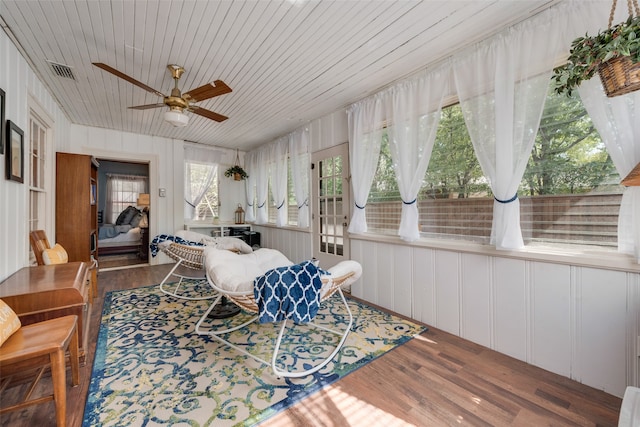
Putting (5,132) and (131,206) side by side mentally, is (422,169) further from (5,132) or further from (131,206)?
(131,206)

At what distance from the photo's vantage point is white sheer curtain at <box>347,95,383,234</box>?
3031 mm

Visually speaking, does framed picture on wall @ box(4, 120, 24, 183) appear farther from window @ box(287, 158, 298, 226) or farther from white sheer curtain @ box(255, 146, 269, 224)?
white sheer curtain @ box(255, 146, 269, 224)

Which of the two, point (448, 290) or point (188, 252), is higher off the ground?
point (188, 252)

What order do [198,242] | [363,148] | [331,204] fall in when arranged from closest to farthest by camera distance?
[363,148]
[198,242]
[331,204]

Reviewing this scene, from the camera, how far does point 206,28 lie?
6.71 ft

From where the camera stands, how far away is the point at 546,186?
6.29ft

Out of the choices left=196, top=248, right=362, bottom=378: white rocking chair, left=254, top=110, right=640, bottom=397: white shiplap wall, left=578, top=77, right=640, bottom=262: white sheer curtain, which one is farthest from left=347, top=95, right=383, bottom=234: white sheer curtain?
left=578, top=77, right=640, bottom=262: white sheer curtain

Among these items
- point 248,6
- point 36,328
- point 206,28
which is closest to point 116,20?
point 206,28

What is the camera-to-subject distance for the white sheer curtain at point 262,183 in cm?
543

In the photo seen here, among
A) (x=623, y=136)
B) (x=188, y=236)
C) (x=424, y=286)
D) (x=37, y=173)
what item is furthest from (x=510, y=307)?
(x=37, y=173)

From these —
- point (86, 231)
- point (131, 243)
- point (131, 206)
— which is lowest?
point (131, 243)

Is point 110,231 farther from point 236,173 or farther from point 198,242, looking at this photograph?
point 198,242

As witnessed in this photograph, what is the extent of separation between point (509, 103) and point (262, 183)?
4413 mm

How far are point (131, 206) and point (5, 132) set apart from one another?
602cm
